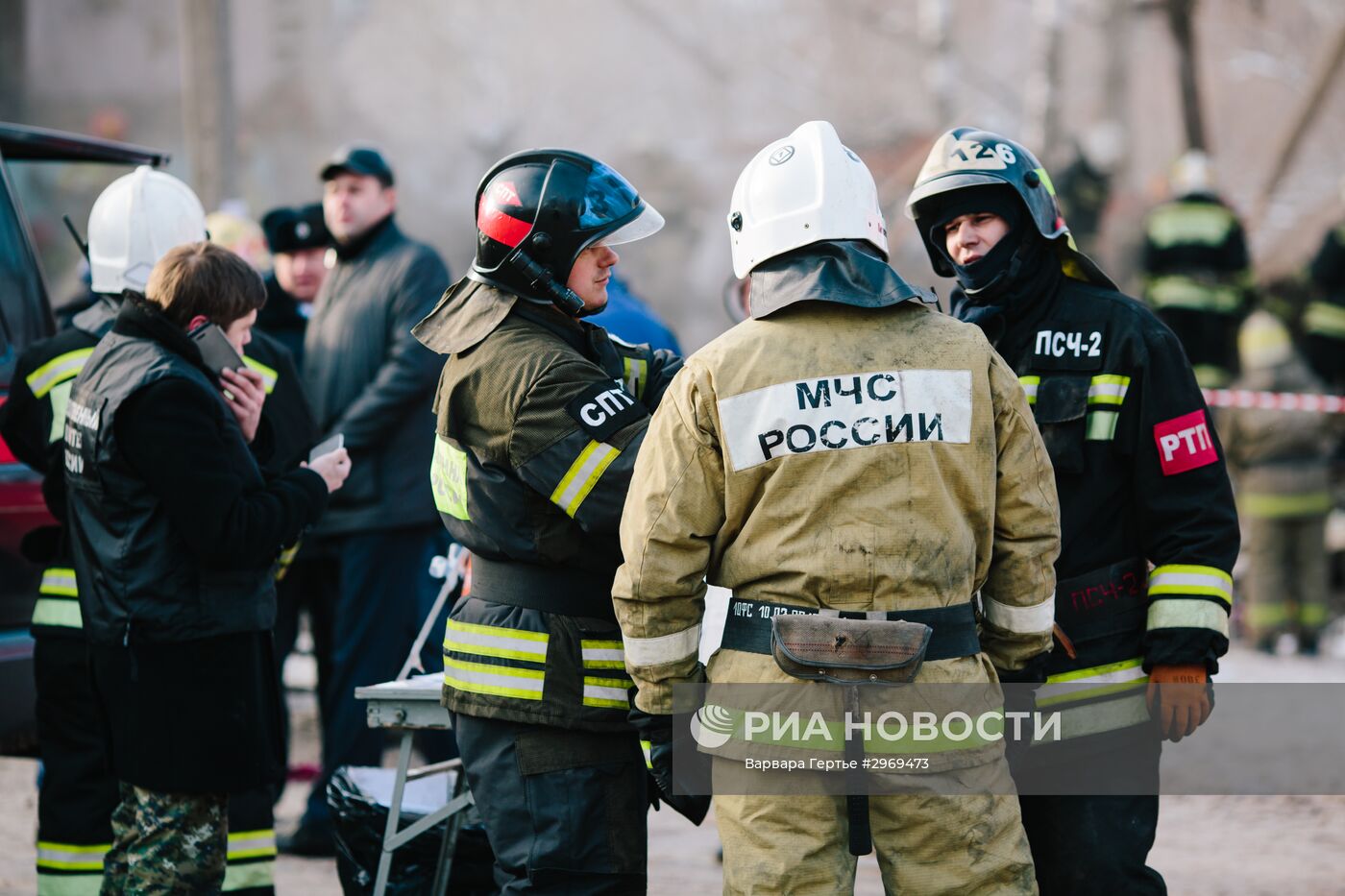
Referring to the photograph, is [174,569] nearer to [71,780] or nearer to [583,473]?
[71,780]

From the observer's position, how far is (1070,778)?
3488mm

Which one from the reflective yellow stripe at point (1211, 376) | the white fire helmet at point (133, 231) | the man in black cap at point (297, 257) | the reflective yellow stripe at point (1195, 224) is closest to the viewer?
the white fire helmet at point (133, 231)

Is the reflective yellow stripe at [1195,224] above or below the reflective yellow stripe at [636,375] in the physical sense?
above

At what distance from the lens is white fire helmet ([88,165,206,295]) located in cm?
436

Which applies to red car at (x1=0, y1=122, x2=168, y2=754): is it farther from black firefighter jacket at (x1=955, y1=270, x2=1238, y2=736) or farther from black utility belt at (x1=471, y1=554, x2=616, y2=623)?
black firefighter jacket at (x1=955, y1=270, x2=1238, y2=736)

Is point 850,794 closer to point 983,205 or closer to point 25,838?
point 983,205

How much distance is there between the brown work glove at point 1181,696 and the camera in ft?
11.3

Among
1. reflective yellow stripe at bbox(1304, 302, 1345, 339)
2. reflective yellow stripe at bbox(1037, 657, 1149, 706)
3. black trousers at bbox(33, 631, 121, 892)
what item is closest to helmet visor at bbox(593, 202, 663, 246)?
reflective yellow stripe at bbox(1037, 657, 1149, 706)

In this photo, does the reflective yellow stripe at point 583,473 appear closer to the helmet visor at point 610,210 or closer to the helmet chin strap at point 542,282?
the helmet chin strap at point 542,282

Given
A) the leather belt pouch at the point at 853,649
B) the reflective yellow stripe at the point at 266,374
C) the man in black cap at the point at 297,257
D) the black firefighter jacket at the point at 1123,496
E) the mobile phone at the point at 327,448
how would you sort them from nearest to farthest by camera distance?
1. the leather belt pouch at the point at 853,649
2. the black firefighter jacket at the point at 1123,496
3. the mobile phone at the point at 327,448
4. the reflective yellow stripe at the point at 266,374
5. the man in black cap at the point at 297,257

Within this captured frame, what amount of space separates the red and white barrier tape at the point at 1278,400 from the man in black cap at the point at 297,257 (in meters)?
5.09

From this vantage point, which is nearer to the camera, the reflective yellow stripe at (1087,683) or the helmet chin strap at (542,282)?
the helmet chin strap at (542,282)

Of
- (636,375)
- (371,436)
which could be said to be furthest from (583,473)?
(371,436)

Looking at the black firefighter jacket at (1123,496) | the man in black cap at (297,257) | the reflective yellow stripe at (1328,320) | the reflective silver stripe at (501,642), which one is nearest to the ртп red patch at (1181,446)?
the black firefighter jacket at (1123,496)
